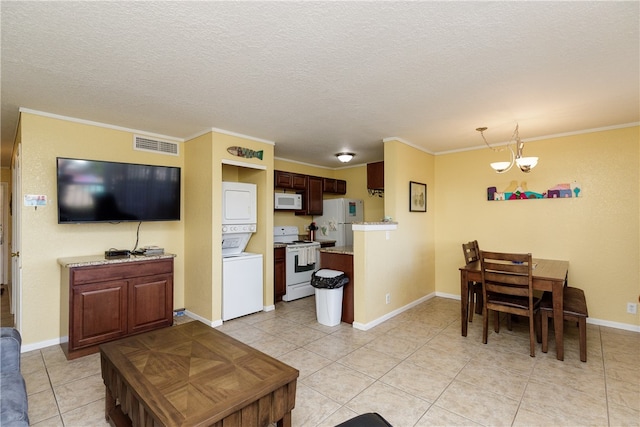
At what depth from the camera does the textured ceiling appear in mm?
1641

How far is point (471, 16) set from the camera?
1.66 m

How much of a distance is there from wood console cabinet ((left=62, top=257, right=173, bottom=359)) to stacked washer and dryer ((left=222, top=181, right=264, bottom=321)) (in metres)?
0.69

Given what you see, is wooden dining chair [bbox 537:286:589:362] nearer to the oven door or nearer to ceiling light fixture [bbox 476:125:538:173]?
ceiling light fixture [bbox 476:125:538:173]

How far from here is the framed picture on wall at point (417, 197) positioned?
443 cm

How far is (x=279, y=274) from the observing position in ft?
15.9

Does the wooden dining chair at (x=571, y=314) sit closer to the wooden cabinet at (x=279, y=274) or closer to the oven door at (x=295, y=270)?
the oven door at (x=295, y=270)

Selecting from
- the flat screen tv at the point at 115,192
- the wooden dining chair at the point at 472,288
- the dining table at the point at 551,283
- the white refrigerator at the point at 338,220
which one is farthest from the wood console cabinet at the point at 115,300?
the wooden dining chair at the point at 472,288

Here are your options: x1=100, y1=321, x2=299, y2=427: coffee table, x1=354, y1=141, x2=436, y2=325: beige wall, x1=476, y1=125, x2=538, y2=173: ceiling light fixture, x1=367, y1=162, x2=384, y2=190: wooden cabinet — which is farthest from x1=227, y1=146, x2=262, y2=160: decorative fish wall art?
x1=476, y1=125, x2=538, y2=173: ceiling light fixture

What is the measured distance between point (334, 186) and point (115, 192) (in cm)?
386

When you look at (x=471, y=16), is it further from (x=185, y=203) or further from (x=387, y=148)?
(x=185, y=203)

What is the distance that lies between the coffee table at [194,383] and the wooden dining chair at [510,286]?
2.37 metres

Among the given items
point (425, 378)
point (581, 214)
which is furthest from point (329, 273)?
point (581, 214)

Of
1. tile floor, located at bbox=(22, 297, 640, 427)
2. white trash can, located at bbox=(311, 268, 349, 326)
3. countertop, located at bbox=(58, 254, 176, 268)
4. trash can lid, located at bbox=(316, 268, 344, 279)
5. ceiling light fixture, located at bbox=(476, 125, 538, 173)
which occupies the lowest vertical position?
tile floor, located at bbox=(22, 297, 640, 427)

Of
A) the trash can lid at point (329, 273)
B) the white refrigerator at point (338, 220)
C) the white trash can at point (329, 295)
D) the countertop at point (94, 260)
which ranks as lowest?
the white trash can at point (329, 295)
